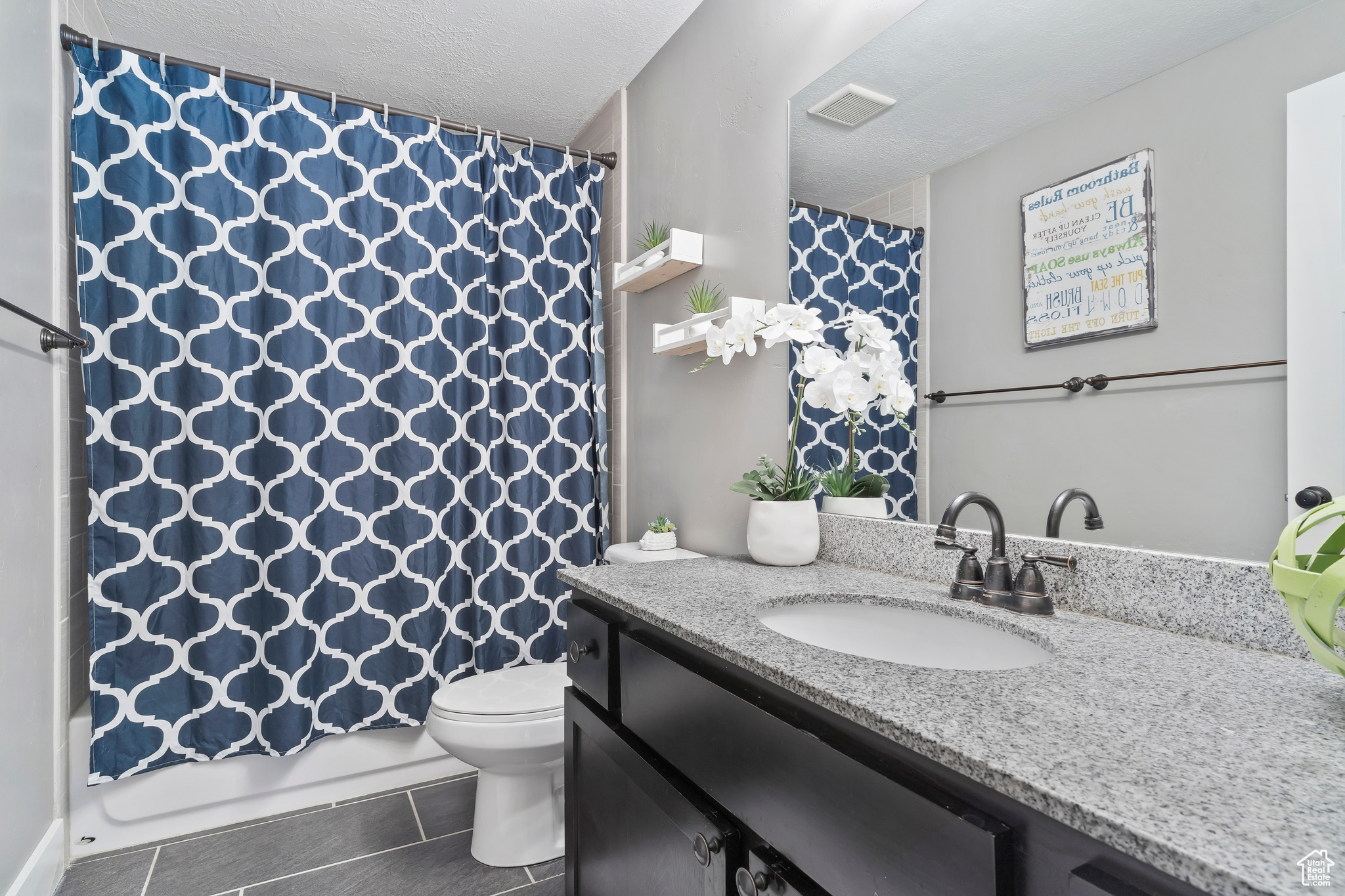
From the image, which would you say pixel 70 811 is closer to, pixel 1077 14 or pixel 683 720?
pixel 683 720

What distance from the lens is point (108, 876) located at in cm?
169

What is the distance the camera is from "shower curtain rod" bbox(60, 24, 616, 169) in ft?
5.74

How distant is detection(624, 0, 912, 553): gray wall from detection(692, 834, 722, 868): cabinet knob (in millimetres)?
914

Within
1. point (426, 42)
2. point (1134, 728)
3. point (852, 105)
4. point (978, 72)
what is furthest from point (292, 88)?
point (1134, 728)

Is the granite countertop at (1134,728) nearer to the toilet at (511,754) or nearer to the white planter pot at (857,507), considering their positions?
the white planter pot at (857,507)

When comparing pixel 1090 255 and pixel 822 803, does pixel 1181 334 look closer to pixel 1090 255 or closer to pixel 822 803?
pixel 1090 255

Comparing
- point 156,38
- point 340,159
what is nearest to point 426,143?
point 340,159

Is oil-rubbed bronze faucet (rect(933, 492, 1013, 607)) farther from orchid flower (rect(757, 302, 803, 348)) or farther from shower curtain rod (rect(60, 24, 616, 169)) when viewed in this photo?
shower curtain rod (rect(60, 24, 616, 169))

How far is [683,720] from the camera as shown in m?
0.94

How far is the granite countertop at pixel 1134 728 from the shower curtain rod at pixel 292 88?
1959 mm

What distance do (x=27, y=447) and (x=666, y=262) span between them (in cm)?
158

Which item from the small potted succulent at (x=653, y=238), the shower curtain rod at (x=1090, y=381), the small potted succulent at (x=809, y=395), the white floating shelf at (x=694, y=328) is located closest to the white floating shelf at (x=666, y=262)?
the small potted succulent at (x=653, y=238)

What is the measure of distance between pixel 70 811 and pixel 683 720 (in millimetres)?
1902

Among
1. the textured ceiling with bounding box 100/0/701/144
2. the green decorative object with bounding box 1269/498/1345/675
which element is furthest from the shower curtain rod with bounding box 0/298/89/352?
the green decorative object with bounding box 1269/498/1345/675
